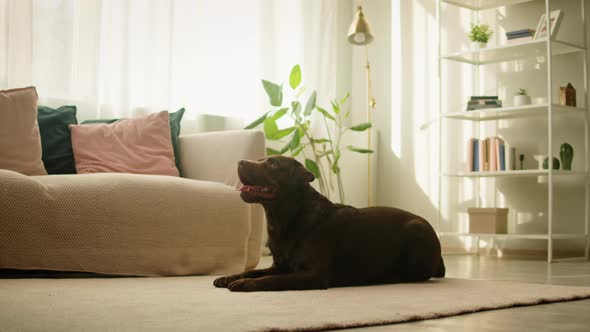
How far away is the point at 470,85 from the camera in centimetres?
534

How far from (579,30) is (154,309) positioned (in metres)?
3.92

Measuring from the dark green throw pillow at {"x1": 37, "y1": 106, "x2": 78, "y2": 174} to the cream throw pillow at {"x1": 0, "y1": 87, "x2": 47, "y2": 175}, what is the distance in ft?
0.63

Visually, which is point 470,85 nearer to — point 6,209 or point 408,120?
point 408,120

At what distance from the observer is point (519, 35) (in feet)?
15.6

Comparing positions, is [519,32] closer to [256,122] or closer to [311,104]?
[311,104]

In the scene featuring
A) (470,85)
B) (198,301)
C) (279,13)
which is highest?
(279,13)

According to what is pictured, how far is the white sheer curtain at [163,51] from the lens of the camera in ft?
12.6

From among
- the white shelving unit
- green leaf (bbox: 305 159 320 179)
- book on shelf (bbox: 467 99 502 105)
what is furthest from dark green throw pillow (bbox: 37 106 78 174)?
book on shelf (bbox: 467 99 502 105)

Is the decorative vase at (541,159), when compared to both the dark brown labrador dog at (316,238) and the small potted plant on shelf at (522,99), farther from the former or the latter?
the dark brown labrador dog at (316,238)

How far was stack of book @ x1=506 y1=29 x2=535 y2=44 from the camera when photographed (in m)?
4.71

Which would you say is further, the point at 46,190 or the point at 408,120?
the point at 408,120

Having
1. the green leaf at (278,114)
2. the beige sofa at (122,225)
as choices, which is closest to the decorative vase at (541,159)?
the green leaf at (278,114)

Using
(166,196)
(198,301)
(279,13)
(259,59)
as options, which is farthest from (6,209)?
(279,13)

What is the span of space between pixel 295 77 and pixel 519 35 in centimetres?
152
